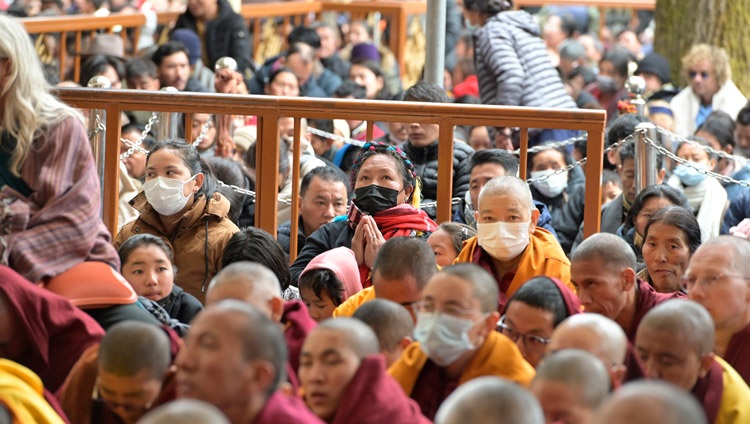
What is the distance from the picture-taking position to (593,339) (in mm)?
4398

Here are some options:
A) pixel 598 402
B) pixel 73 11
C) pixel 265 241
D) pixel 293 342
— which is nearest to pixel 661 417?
pixel 598 402

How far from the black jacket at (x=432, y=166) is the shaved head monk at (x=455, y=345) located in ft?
8.75

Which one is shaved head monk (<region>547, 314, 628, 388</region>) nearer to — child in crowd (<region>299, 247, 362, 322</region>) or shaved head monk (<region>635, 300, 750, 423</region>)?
shaved head monk (<region>635, 300, 750, 423</region>)

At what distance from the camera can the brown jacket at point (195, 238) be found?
6.61 m

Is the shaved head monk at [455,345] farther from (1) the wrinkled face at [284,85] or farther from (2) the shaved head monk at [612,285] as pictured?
(1) the wrinkled face at [284,85]

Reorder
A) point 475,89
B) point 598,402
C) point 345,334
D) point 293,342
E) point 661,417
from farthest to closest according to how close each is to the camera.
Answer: point 475,89
point 293,342
point 345,334
point 598,402
point 661,417

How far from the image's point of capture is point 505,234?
19.7ft

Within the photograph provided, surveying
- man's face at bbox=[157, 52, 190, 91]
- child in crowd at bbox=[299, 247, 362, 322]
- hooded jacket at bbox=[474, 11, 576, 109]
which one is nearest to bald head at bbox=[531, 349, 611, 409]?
child in crowd at bbox=[299, 247, 362, 322]

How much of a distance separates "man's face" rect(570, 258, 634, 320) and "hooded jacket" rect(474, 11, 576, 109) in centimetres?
404

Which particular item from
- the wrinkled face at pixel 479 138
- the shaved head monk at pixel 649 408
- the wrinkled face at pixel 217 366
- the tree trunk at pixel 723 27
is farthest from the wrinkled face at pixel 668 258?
the tree trunk at pixel 723 27

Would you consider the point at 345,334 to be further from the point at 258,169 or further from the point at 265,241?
the point at 258,169

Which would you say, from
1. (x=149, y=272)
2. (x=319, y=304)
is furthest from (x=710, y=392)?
(x=149, y=272)

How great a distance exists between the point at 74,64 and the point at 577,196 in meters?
4.85

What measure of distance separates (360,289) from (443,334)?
1.58 meters
